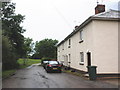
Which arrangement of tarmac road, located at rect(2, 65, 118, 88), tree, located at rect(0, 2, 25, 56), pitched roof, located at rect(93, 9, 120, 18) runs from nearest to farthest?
tarmac road, located at rect(2, 65, 118, 88) → pitched roof, located at rect(93, 9, 120, 18) → tree, located at rect(0, 2, 25, 56)

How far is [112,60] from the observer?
51.3ft

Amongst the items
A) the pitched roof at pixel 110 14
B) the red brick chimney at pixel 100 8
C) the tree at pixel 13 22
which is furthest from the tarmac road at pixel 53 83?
the tree at pixel 13 22

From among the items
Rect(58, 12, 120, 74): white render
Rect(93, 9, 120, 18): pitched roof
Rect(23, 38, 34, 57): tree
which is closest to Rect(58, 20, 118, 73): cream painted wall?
Rect(58, 12, 120, 74): white render

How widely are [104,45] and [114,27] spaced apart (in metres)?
2.04

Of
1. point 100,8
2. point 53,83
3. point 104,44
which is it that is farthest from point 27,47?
point 53,83

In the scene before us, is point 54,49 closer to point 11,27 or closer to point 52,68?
point 11,27

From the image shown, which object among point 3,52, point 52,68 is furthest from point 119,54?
point 3,52

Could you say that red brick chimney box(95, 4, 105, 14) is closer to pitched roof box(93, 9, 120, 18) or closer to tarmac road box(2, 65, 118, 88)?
pitched roof box(93, 9, 120, 18)

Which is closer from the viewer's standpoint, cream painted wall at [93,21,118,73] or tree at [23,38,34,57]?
cream painted wall at [93,21,118,73]

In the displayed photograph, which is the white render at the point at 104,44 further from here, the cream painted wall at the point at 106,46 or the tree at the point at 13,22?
the tree at the point at 13,22

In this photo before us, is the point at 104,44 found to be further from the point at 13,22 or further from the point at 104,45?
the point at 13,22

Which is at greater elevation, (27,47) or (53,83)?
(27,47)

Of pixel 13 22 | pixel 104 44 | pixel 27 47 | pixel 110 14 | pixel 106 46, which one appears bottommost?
pixel 27 47

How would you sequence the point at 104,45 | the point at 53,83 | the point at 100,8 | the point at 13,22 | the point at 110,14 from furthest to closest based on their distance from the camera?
1. the point at 13,22
2. the point at 100,8
3. the point at 110,14
4. the point at 104,45
5. the point at 53,83
